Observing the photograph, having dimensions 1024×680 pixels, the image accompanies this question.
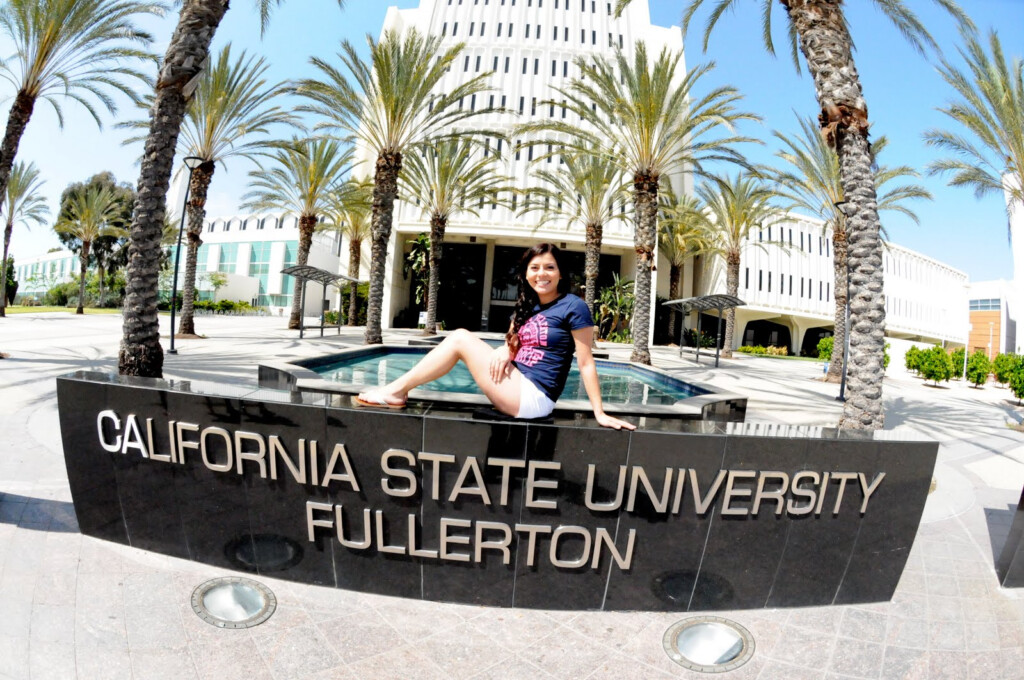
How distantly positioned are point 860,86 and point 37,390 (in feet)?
43.9

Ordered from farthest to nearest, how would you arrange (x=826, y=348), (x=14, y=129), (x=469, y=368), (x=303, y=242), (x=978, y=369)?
(x=826, y=348)
(x=303, y=242)
(x=978, y=369)
(x=14, y=129)
(x=469, y=368)

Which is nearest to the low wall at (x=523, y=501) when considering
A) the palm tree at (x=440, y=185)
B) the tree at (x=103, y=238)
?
the palm tree at (x=440, y=185)

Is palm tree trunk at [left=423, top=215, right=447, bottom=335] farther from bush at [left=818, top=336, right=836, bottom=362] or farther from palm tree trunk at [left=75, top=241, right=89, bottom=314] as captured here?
bush at [left=818, top=336, right=836, bottom=362]

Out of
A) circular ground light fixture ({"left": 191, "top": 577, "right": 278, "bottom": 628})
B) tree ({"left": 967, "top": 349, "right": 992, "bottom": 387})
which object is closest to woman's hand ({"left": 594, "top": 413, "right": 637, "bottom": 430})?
circular ground light fixture ({"left": 191, "top": 577, "right": 278, "bottom": 628})

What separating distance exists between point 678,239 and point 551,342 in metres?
34.1

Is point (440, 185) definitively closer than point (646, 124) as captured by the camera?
No

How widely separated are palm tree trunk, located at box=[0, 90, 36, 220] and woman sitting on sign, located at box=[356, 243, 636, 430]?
Answer: 50.2ft

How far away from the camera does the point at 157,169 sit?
7148 millimetres

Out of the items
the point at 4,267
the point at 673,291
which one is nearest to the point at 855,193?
the point at 673,291

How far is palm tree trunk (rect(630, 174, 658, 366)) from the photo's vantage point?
1719 cm

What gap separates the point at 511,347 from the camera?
318cm

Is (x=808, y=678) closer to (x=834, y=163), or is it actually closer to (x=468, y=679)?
(x=468, y=679)

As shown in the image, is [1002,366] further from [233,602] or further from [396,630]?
[233,602]

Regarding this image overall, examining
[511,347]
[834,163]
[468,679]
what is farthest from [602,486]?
[834,163]
